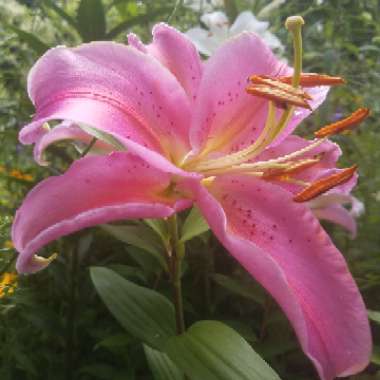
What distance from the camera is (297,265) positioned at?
44cm

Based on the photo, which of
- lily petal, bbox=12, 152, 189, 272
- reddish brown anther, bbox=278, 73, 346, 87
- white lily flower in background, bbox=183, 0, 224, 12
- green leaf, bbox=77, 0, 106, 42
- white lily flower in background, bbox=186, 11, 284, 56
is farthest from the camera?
white lily flower in background, bbox=183, 0, 224, 12

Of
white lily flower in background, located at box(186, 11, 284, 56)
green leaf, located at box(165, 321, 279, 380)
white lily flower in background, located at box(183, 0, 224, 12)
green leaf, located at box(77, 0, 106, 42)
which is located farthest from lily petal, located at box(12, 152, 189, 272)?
white lily flower in background, located at box(183, 0, 224, 12)

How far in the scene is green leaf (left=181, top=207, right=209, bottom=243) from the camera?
50 cm

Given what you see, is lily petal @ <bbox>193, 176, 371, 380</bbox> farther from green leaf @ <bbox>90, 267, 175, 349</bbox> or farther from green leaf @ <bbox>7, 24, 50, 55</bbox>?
green leaf @ <bbox>7, 24, 50, 55</bbox>

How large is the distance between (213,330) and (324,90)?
0.74ft

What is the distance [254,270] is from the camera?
386 mm

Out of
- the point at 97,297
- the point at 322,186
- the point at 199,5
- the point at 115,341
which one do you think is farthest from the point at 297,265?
the point at 199,5

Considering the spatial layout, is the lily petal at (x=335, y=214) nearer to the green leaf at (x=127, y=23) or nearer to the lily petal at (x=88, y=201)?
the lily petal at (x=88, y=201)

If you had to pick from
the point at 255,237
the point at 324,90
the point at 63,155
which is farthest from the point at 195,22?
the point at 255,237

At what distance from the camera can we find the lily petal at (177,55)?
1.74 ft

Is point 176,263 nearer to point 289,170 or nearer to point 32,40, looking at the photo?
point 289,170

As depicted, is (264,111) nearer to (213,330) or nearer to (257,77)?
(257,77)

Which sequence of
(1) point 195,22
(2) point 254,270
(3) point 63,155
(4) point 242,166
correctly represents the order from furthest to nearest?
(1) point 195,22
(3) point 63,155
(4) point 242,166
(2) point 254,270

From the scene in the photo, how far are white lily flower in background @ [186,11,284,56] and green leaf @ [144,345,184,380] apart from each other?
1.76 feet
